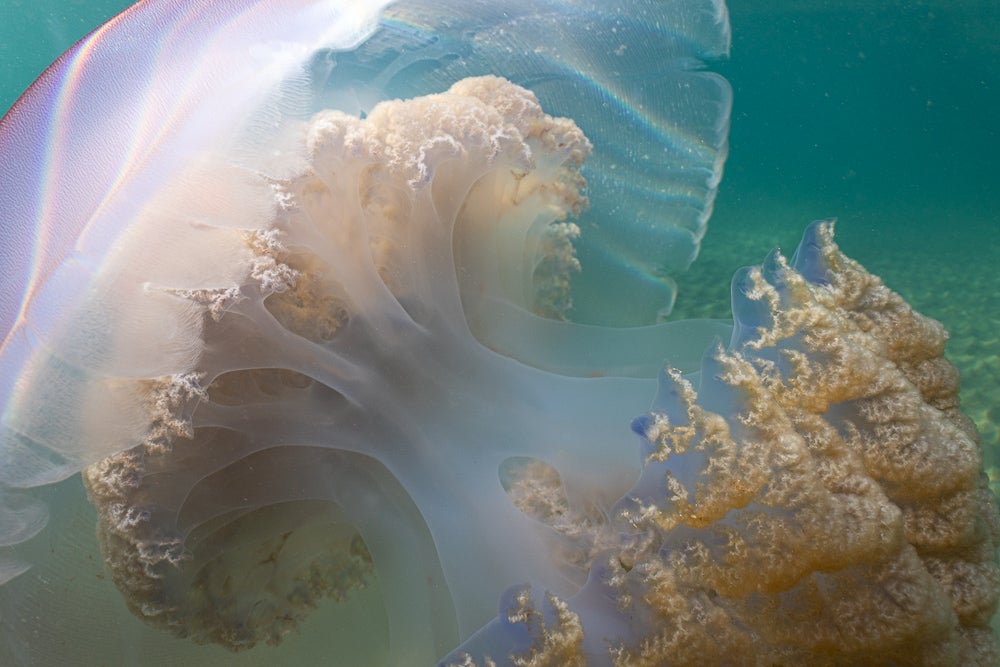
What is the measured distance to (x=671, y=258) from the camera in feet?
6.69

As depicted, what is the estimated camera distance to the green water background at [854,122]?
5.10m

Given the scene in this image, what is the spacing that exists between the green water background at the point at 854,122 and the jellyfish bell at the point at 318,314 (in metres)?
2.22

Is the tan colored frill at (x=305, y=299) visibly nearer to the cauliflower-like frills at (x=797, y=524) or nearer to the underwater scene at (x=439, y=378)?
the underwater scene at (x=439, y=378)

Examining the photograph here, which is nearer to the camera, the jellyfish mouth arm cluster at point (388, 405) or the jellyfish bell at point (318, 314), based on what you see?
the jellyfish bell at point (318, 314)

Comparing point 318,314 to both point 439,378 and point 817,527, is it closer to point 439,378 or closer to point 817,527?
point 439,378

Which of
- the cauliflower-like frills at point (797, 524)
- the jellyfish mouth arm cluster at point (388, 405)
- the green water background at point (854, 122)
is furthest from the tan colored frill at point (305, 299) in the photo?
the green water background at point (854, 122)

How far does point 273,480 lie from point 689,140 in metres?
1.46

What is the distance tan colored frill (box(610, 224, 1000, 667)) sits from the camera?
942 mm

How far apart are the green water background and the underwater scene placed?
2226mm

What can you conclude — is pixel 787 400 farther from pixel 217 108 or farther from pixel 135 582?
pixel 135 582

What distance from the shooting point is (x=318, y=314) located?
1.32 m

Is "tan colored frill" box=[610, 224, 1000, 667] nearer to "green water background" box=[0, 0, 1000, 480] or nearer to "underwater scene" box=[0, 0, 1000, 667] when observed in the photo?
"underwater scene" box=[0, 0, 1000, 667]

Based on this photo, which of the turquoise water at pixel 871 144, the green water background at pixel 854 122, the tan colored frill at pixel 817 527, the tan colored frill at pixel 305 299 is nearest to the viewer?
the tan colored frill at pixel 817 527

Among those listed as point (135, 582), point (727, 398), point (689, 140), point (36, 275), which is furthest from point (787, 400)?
point (135, 582)
